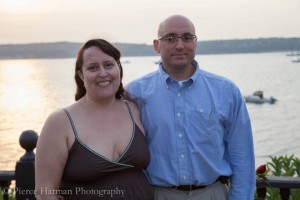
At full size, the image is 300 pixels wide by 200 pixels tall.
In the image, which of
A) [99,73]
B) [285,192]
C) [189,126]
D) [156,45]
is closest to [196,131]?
[189,126]

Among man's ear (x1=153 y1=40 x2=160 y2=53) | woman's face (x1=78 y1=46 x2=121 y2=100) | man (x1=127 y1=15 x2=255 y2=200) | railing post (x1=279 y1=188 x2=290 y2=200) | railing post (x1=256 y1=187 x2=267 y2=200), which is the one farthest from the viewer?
railing post (x1=256 y1=187 x2=267 y2=200)

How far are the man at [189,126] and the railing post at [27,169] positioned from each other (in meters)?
0.90

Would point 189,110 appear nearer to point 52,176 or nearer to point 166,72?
point 166,72

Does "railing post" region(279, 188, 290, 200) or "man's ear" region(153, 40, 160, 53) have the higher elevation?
"man's ear" region(153, 40, 160, 53)

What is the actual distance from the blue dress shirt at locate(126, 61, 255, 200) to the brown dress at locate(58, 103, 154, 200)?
0.21 metres

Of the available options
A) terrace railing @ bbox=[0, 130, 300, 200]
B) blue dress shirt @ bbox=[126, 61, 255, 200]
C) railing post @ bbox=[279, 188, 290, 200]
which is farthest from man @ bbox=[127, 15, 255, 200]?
railing post @ bbox=[279, 188, 290, 200]

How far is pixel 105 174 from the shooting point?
2918 mm

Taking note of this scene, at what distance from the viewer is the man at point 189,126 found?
10.6 feet

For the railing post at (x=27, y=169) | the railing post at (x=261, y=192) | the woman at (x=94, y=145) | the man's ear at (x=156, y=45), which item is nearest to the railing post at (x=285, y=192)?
the railing post at (x=261, y=192)

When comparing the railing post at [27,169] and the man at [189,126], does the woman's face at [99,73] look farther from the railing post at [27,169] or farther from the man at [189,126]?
the railing post at [27,169]

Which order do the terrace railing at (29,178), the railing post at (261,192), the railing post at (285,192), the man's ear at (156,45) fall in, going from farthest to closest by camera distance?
1. the railing post at (261,192)
2. the railing post at (285,192)
3. the terrace railing at (29,178)
4. the man's ear at (156,45)

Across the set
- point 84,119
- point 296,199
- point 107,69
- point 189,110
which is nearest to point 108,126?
point 84,119

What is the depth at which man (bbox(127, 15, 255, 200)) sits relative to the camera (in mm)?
3229

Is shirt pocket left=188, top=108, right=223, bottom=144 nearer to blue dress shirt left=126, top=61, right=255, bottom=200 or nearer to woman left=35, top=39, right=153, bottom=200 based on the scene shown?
blue dress shirt left=126, top=61, right=255, bottom=200
